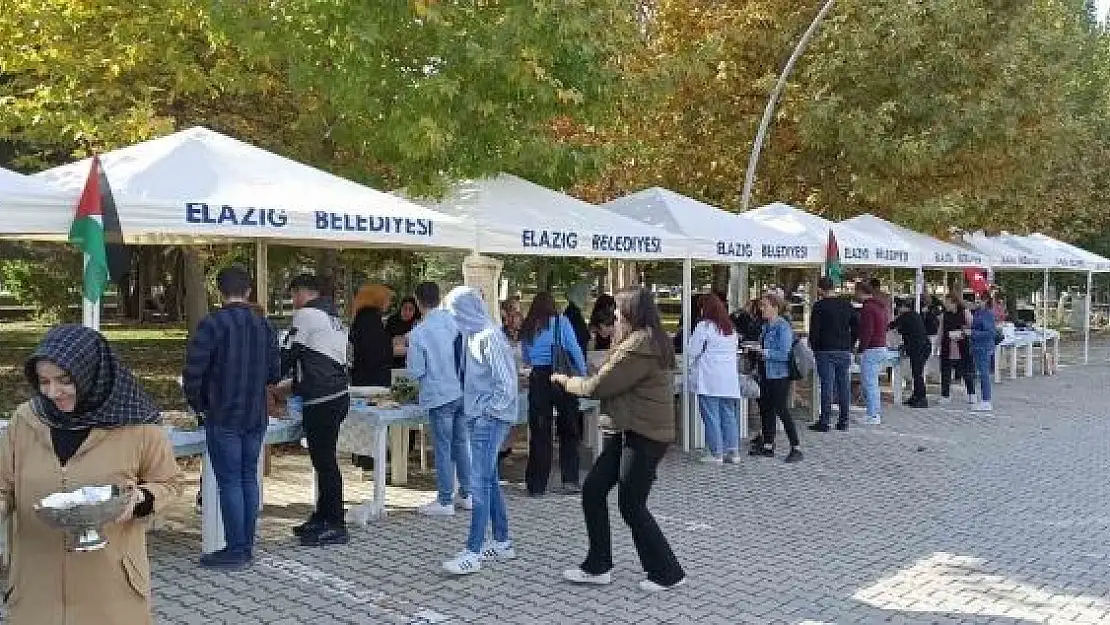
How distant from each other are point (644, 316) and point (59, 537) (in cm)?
371

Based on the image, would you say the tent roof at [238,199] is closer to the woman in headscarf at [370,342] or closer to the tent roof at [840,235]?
the woman in headscarf at [370,342]

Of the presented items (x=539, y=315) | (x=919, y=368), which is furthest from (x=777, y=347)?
(x=919, y=368)

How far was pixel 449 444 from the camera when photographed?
310 inches

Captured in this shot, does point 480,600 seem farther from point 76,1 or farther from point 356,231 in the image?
point 76,1

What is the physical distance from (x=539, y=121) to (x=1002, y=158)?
12.8m

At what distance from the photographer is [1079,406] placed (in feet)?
54.1

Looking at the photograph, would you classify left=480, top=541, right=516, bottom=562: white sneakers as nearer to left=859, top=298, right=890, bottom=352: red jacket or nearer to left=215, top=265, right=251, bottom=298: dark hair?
left=215, top=265, right=251, bottom=298: dark hair

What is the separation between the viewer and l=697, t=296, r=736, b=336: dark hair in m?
10.2

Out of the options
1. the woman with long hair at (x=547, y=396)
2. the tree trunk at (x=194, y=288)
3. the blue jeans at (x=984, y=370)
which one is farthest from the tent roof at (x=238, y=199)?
the blue jeans at (x=984, y=370)

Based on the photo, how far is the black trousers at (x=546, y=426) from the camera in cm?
885

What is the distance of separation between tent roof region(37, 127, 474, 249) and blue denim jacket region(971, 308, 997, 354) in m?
10.3

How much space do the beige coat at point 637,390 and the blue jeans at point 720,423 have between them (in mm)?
4538

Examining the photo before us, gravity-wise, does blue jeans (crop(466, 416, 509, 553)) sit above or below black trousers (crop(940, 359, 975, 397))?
above

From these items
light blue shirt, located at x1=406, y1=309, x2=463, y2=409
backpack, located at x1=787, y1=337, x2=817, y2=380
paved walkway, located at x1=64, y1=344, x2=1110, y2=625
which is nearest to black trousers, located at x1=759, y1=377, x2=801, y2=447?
paved walkway, located at x1=64, y1=344, x2=1110, y2=625
